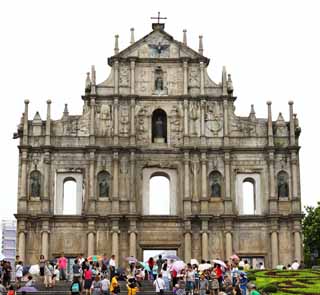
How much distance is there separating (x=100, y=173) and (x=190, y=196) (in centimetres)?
548

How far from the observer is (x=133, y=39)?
50.4 meters

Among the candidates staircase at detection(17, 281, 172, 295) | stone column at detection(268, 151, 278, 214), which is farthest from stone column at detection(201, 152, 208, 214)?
staircase at detection(17, 281, 172, 295)

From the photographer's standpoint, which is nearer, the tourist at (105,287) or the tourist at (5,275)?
the tourist at (105,287)

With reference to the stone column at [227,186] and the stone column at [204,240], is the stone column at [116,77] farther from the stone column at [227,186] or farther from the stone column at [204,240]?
the stone column at [204,240]

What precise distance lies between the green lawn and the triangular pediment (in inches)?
650

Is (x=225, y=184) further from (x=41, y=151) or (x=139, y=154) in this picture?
(x=41, y=151)

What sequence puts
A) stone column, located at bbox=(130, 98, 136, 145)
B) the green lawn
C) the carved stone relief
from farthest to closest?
the carved stone relief → stone column, located at bbox=(130, 98, 136, 145) → the green lawn

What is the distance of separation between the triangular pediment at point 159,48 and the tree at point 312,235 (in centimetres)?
1498

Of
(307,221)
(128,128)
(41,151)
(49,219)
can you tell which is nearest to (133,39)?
(128,128)

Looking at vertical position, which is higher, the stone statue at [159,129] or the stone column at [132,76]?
the stone column at [132,76]

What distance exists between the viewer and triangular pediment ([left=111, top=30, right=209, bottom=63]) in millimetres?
49875

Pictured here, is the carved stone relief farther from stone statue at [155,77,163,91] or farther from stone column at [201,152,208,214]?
stone statue at [155,77,163,91]

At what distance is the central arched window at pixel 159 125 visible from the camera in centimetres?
4906

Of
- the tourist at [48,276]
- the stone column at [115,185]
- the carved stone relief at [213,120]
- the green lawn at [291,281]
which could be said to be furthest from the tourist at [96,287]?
the carved stone relief at [213,120]
